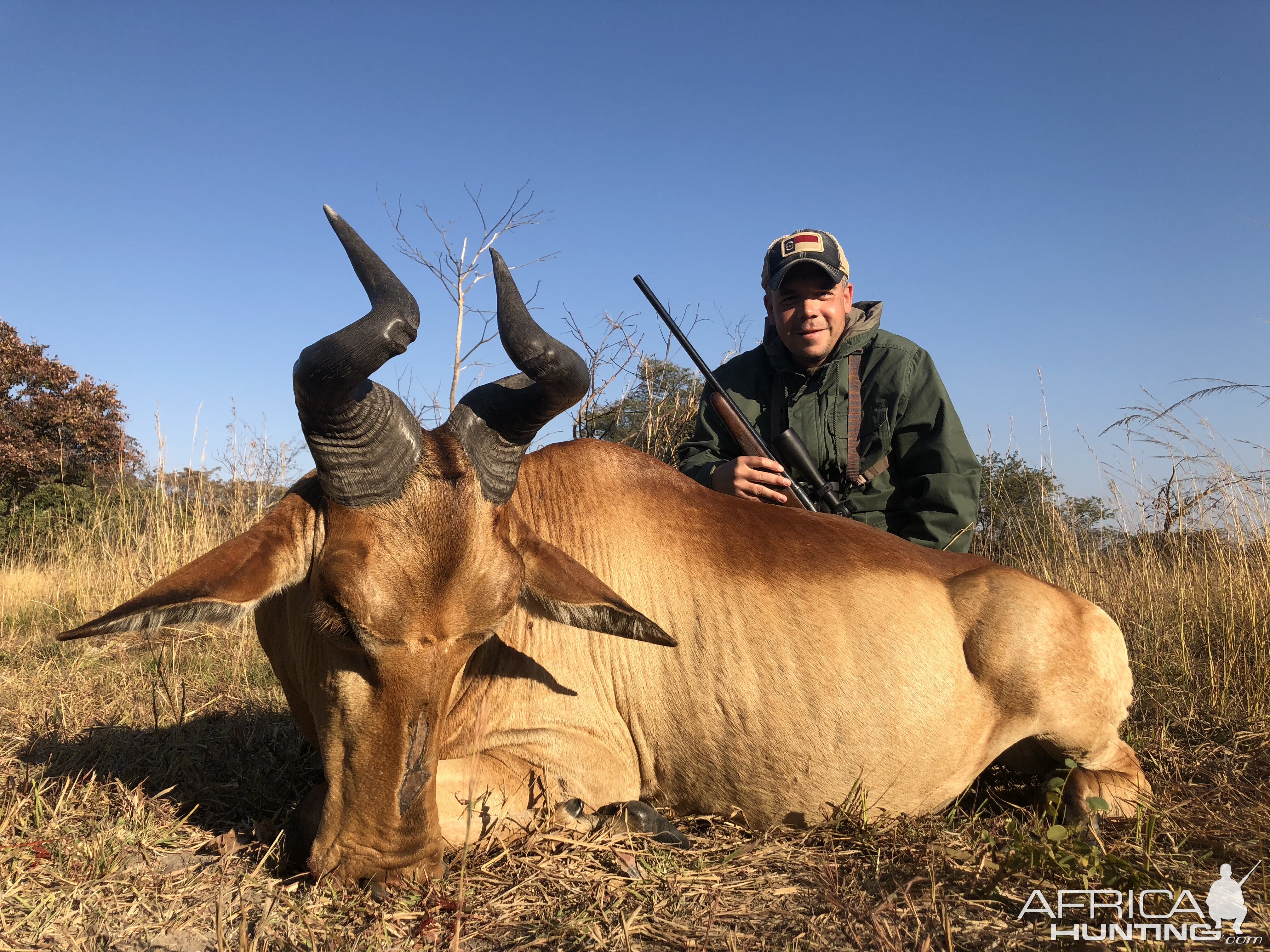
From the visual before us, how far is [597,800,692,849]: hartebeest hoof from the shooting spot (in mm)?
3406

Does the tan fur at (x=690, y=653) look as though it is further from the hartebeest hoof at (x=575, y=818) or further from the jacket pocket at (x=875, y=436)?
the jacket pocket at (x=875, y=436)

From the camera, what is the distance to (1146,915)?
272 cm

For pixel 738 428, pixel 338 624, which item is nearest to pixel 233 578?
pixel 338 624

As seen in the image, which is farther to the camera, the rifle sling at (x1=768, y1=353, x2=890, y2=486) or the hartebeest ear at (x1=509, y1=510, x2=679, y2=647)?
the rifle sling at (x1=768, y1=353, x2=890, y2=486)

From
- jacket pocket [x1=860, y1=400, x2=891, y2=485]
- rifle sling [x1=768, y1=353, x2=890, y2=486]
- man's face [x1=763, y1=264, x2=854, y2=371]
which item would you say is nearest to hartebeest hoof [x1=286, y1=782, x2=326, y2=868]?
rifle sling [x1=768, y1=353, x2=890, y2=486]

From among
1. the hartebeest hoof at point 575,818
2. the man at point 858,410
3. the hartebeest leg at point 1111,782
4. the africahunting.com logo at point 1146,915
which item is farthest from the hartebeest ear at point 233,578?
the hartebeest leg at point 1111,782

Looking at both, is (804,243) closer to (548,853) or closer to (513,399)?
(513,399)

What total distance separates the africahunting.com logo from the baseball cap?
439 cm

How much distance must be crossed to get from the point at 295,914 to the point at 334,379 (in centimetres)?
173

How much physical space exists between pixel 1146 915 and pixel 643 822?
1.82 meters

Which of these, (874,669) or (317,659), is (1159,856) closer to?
(874,669)

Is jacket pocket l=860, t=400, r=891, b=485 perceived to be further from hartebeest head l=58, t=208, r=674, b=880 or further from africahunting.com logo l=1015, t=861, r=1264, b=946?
africahunting.com logo l=1015, t=861, r=1264, b=946

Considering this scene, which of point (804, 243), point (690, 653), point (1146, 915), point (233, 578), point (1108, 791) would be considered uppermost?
point (804, 243)

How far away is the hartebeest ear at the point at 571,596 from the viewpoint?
3.22 metres
